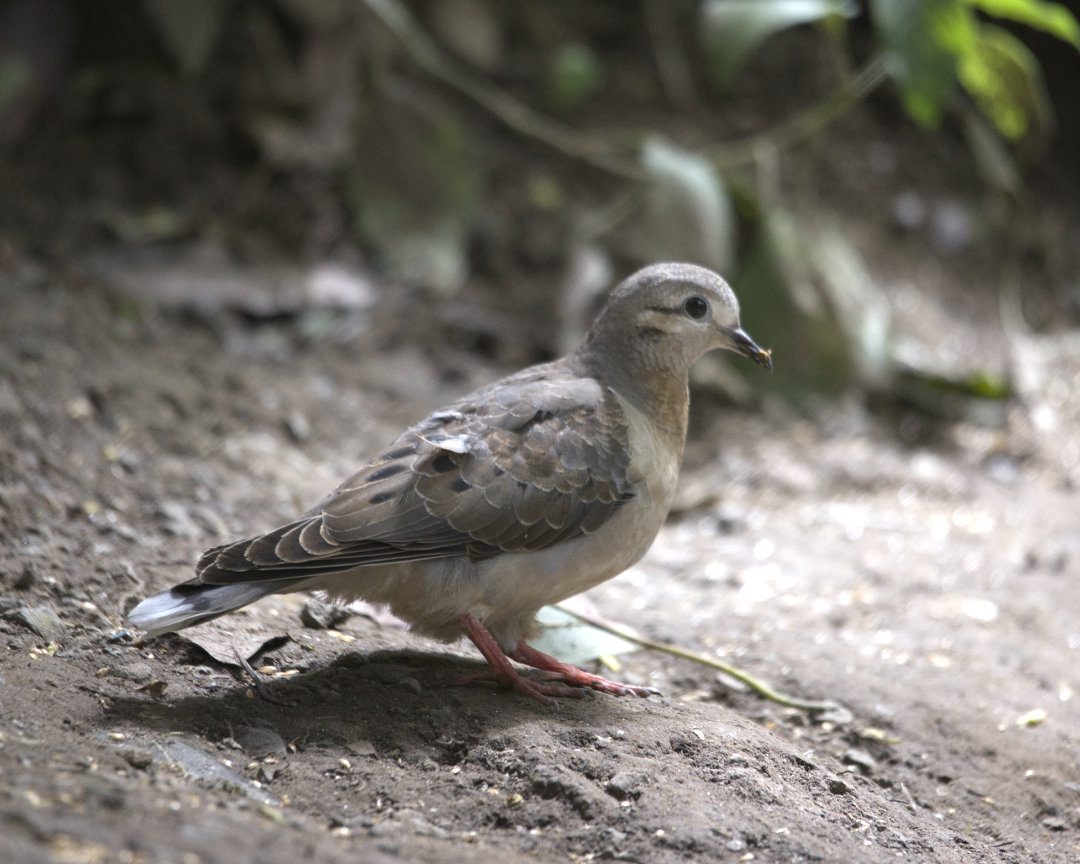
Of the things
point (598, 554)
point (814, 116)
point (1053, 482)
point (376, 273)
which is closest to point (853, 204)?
point (814, 116)

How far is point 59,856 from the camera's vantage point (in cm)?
206

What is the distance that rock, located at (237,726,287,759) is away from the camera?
2889 millimetres

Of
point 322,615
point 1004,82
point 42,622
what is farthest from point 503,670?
point 1004,82

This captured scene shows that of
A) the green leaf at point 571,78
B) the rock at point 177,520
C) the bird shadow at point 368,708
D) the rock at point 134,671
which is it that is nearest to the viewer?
the bird shadow at point 368,708

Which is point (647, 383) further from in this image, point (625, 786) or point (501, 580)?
point (625, 786)

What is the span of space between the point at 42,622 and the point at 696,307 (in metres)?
1.99

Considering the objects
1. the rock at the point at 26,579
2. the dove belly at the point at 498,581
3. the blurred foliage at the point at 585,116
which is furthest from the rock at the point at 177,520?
the blurred foliage at the point at 585,116

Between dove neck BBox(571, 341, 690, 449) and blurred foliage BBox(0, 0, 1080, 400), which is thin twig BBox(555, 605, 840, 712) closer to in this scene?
dove neck BBox(571, 341, 690, 449)

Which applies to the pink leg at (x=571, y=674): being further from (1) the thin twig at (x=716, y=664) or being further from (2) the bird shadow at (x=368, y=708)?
(1) the thin twig at (x=716, y=664)

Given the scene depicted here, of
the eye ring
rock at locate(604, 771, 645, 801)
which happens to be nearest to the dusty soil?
rock at locate(604, 771, 645, 801)

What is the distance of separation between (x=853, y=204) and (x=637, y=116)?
135 cm

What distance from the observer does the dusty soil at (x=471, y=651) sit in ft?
8.91

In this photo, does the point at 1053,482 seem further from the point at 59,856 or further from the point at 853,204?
the point at 59,856

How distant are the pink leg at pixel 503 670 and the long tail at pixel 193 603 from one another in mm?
488
